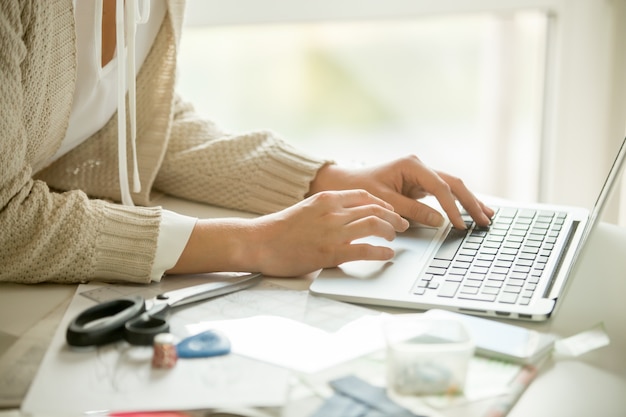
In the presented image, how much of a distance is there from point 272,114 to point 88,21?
8.42 feet

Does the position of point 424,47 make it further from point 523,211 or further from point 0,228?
point 0,228

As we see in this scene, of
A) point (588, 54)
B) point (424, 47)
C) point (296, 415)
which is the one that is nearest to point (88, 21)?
point (296, 415)

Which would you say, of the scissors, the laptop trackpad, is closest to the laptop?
the laptop trackpad

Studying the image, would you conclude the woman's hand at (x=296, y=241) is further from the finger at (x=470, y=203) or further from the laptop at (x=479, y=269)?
the finger at (x=470, y=203)

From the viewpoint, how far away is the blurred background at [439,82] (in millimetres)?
1568

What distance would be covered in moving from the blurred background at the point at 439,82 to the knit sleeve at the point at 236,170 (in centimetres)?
20

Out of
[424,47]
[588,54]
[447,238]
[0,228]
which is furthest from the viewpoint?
[424,47]

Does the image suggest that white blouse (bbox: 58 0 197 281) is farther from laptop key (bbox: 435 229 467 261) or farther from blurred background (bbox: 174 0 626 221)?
blurred background (bbox: 174 0 626 221)

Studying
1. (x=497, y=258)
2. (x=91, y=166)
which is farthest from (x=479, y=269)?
(x=91, y=166)

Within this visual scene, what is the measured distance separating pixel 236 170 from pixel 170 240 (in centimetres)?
25

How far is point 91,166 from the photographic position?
1021 millimetres

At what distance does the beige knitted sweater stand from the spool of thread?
19 cm

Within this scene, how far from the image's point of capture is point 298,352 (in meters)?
0.61

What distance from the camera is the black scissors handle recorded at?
0.61m
